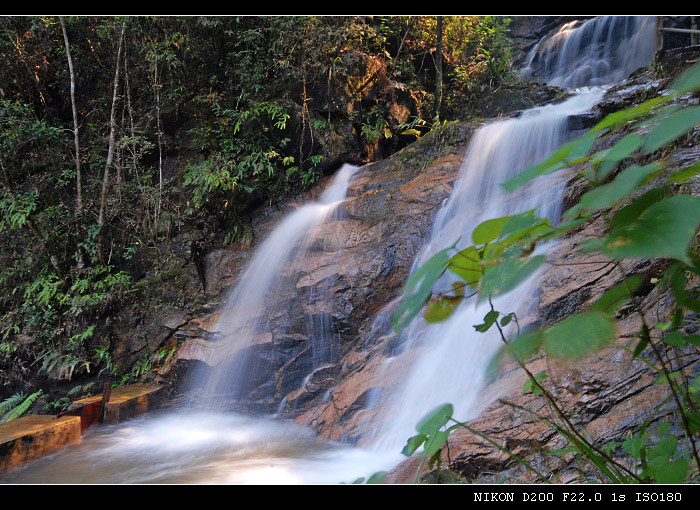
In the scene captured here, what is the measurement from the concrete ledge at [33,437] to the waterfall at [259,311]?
1.33 m

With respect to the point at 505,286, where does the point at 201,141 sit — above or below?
above

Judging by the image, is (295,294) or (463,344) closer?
(463,344)

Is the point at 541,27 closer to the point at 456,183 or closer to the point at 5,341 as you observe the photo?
the point at 456,183

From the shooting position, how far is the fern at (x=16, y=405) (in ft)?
15.9

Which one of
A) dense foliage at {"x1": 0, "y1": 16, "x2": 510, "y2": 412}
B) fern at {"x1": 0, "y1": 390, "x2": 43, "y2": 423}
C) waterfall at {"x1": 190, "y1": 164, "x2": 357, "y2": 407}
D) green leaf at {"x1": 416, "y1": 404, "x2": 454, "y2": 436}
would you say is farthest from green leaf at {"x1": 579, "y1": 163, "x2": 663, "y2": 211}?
dense foliage at {"x1": 0, "y1": 16, "x2": 510, "y2": 412}

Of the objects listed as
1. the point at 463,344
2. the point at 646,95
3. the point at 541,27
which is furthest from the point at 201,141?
the point at 541,27

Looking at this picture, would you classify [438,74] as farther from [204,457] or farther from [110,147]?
[204,457]

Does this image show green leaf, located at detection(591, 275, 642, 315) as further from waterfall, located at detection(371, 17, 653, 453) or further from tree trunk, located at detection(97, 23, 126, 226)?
tree trunk, located at detection(97, 23, 126, 226)

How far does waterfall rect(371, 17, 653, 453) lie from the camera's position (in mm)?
3258

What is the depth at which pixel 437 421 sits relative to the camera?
32.4 inches

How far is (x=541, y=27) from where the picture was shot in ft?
34.4

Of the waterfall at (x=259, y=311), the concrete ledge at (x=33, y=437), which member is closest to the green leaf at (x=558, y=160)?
the waterfall at (x=259, y=311)

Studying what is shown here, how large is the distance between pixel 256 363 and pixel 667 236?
4811 millimetres
